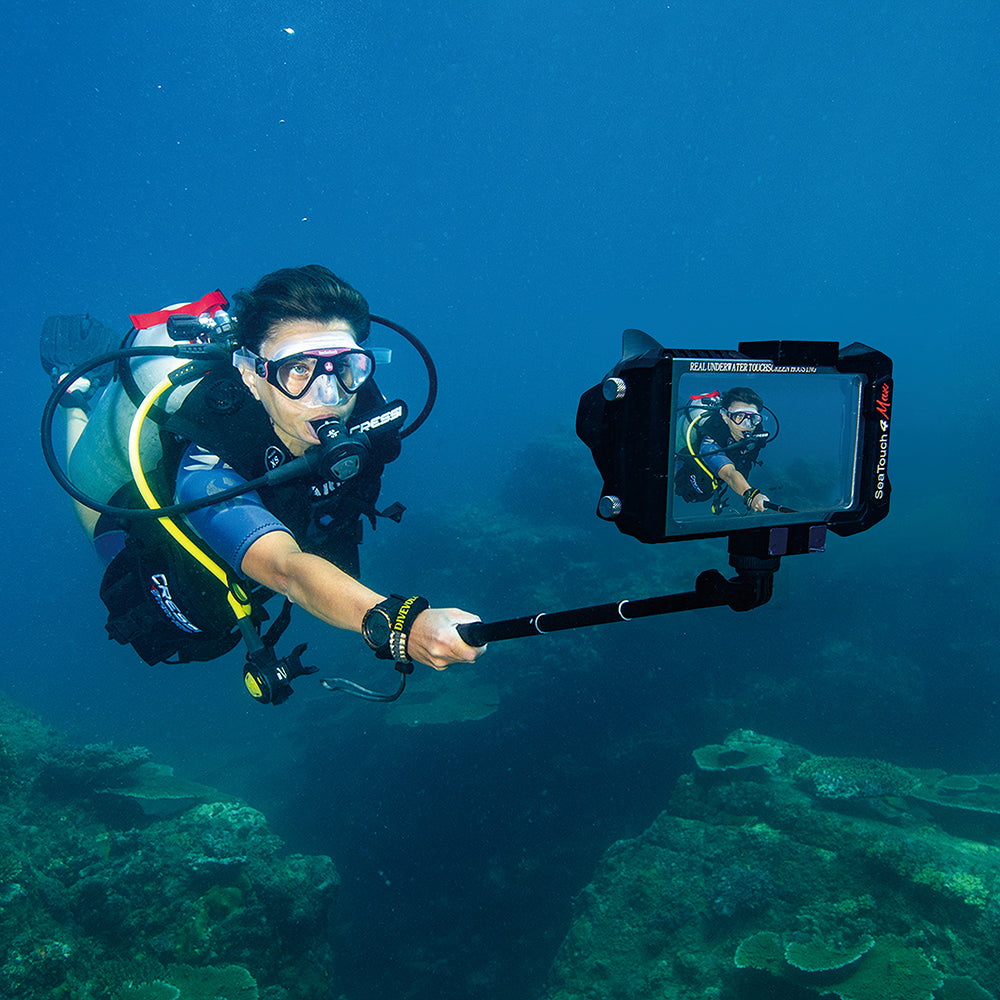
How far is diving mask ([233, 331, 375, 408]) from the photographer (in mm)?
2887

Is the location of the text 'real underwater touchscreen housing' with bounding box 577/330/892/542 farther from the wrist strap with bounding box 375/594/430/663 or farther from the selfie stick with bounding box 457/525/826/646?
the wrist strap with bounding box 375/594/430/663

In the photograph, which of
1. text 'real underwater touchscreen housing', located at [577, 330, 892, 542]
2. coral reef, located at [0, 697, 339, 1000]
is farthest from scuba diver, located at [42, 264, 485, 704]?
coral reef, located at [0, 697, 339, 1000]

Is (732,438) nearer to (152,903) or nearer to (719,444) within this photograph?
(719,444)

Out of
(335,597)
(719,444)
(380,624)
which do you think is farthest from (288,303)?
(719,444)

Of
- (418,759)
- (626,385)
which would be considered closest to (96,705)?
(418,759)

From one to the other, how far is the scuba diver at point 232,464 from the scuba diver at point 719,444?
1.26 meters

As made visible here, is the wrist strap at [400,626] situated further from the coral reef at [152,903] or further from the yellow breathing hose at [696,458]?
the coral reef at [152,903]

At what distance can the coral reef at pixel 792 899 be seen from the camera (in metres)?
5.02

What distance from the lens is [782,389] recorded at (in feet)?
4.72

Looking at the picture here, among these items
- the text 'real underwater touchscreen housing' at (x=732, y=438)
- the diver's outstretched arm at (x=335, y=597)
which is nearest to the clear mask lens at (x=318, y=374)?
the diver's outstretched arm at (x=335, y=597)

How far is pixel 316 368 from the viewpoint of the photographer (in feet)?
9.72

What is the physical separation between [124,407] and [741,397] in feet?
10.4

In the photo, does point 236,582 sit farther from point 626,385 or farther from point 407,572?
point 407,572

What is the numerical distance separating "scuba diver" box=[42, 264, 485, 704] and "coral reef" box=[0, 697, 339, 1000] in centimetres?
387
